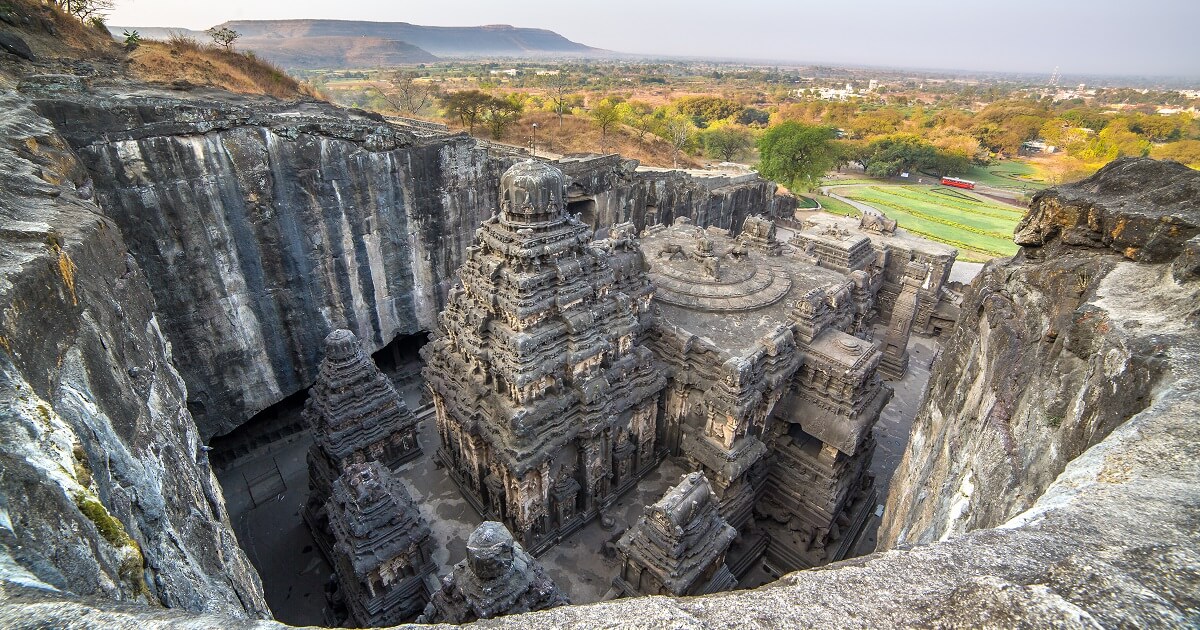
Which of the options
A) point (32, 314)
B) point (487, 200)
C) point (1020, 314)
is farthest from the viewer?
point (487, 200)

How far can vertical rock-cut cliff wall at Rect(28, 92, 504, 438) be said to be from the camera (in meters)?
15.8

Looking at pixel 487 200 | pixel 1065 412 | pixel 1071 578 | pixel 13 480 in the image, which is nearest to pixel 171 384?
pixel 13 480

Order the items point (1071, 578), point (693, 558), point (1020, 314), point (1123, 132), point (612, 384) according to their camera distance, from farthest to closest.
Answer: point (1123, 132), point (612, 384), point (693, 558), point (1020, 314), point (1071, 578)

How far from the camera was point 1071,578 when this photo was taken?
3145 millimetres

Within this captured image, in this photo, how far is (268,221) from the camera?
59.7 feet

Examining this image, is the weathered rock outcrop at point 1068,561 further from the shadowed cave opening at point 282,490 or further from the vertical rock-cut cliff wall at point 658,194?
the vertical rock-cut cliff wall at point 658,194

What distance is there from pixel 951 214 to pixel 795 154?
19.3 metres

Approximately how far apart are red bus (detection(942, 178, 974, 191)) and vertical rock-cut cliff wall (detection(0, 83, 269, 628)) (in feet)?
251

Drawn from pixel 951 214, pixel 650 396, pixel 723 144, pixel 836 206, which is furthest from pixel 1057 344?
pixel 723 144

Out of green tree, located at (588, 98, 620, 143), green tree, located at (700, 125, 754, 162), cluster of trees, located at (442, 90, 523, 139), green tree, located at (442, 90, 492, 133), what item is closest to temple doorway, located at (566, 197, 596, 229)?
cluster of trees, located at (442, 90, 523, 139)

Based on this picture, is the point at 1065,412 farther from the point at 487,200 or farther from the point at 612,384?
the point at 487,200

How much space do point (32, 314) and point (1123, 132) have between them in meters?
88.8

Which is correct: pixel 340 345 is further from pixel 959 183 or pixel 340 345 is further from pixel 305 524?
pixel 959 183

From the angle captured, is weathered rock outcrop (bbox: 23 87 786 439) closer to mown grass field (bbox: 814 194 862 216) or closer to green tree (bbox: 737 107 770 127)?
mown grass field (bbox: 814 194 862 216)
